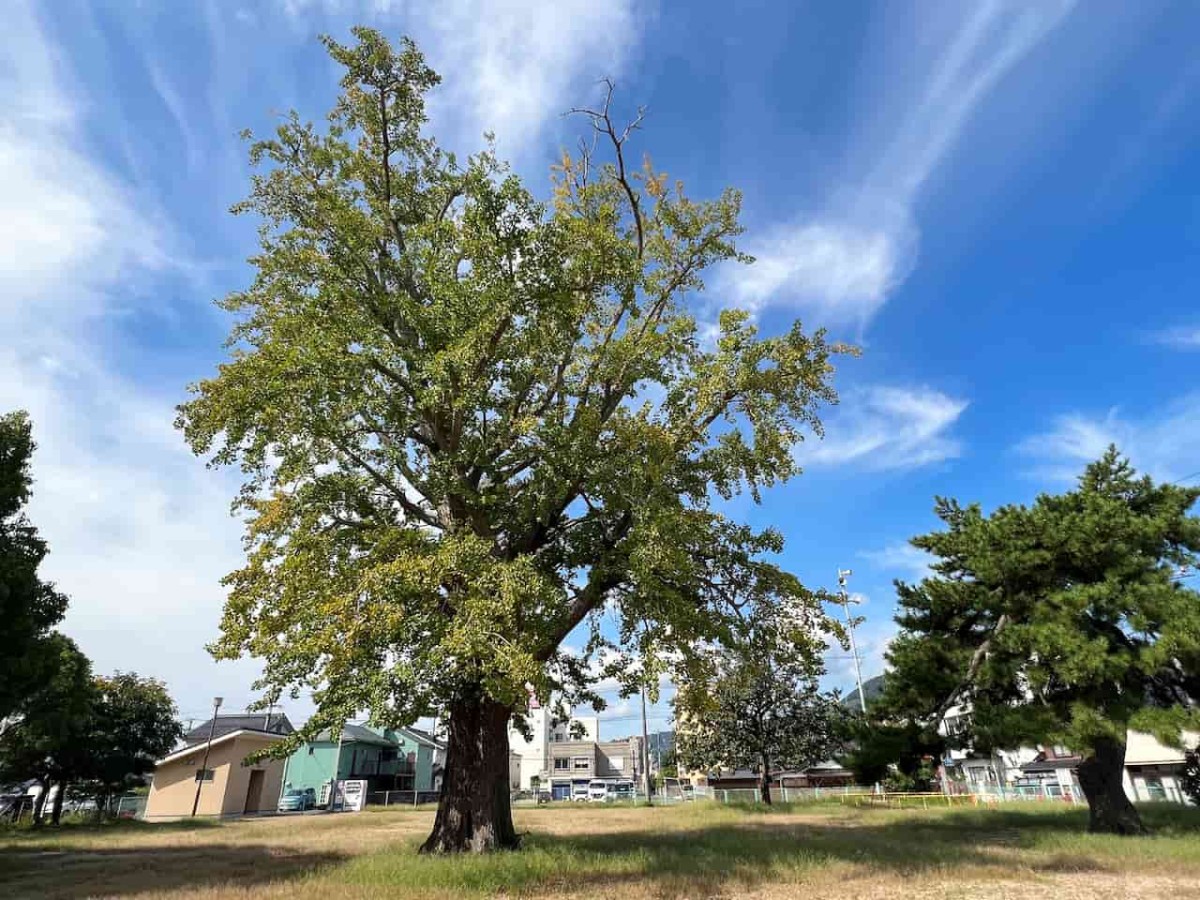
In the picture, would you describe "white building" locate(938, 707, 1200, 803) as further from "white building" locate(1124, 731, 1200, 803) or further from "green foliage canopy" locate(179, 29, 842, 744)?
"green foliage canopy" locate(179, 29, 842, 744)

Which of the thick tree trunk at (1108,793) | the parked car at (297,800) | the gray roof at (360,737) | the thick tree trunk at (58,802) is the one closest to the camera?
the thick tree trunk at (1108,793)

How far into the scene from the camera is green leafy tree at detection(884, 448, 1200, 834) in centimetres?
1597

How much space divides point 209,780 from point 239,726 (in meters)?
6.61

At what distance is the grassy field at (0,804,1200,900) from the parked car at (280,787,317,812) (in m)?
21.7

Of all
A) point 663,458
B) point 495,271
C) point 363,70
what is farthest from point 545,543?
point 363,70

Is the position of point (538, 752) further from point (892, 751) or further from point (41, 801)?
point (892, 751)

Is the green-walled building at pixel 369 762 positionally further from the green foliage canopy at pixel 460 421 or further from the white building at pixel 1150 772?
the white building at pixel 1150 772

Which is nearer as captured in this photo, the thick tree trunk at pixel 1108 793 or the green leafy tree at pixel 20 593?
the green leafy tree at pixel 20 593

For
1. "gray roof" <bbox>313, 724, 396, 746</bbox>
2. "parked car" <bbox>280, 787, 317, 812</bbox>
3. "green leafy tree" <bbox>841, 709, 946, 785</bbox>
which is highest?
"gray roof" <bbox>313, 724, 396, 746</bbox>

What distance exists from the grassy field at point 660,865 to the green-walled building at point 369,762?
81.1 feet

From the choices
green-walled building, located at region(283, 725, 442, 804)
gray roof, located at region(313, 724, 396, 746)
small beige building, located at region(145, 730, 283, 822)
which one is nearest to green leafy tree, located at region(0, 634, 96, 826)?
small beige building, located at region(145, 730, 283, 822)

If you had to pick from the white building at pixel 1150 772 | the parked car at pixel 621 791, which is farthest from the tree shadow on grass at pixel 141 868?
the parked car at pixel 621 791

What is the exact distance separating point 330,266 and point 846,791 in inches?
1816

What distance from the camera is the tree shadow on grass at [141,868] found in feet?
35.6
